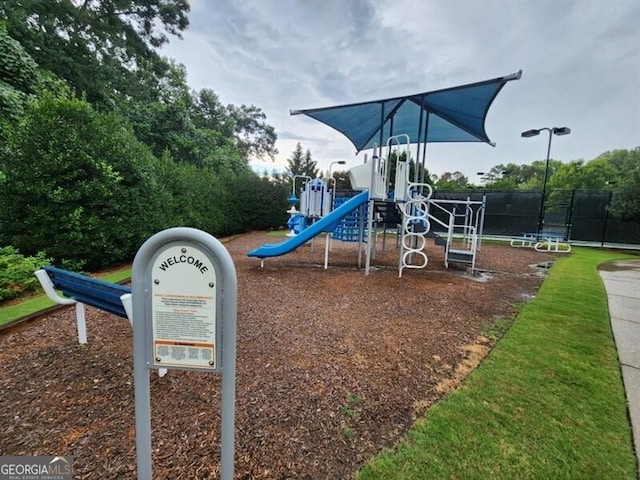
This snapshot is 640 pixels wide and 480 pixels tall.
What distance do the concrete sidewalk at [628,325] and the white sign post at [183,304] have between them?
7.87 ft

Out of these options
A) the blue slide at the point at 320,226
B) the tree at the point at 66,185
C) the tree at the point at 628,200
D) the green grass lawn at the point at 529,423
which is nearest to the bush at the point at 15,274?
the tree at the point at 66,185

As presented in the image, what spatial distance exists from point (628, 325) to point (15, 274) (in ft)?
27.0

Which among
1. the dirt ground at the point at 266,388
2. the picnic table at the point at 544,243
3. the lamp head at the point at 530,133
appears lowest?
the dirt ground at the point at 266,388

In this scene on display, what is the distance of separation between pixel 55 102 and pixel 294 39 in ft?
23.5

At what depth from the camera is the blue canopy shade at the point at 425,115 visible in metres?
5.75

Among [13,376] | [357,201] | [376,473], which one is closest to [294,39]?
[357,201]

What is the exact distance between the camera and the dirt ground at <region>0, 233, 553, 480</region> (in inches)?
61.8

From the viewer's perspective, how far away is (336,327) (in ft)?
11.0

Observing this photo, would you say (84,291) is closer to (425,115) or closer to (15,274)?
(15,274)

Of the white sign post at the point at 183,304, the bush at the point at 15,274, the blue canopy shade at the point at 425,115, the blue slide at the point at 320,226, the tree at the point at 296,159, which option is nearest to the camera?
the white sign post at the point at 183,304

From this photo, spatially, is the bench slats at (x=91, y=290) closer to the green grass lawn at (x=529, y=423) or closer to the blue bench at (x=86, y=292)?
the blue bench at (x=86, y=292)

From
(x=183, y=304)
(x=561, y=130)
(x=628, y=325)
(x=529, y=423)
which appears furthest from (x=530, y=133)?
(x=183, y=304)

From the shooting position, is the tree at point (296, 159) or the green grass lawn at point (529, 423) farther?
the tree at point (296, 159)

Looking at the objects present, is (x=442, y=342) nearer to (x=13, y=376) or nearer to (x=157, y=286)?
(x=157, y=286)
